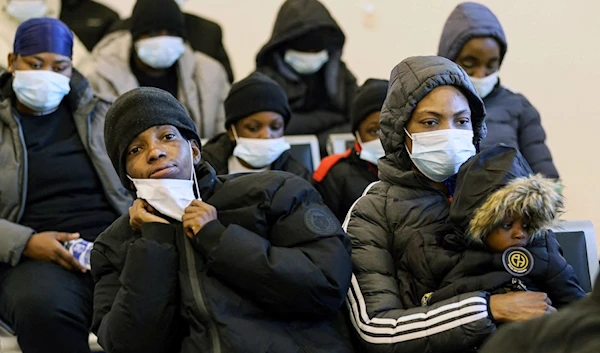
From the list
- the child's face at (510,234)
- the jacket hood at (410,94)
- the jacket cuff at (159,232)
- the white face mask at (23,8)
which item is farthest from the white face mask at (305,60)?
the child's face at (510,234)

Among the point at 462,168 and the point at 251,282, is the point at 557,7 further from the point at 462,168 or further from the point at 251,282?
the point at 251,282

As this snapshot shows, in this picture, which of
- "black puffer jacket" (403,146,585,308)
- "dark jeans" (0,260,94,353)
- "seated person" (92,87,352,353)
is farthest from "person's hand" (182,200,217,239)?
"dark jeans" (0,260,94,353)

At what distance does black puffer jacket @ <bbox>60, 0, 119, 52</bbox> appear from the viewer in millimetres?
5176

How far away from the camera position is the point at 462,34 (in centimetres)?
362

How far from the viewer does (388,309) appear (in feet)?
7.59

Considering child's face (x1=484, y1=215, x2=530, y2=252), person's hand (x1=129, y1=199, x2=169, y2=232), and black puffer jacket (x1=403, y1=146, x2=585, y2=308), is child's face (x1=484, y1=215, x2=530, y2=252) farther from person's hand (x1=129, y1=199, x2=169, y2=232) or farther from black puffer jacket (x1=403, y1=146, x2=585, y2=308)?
person's hand (x1=129, y1=199, x2=169, y2=232)

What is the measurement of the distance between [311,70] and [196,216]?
95.1 inches

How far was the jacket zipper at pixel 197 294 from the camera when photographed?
2.19 m

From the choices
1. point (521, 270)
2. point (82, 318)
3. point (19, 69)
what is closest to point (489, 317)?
point (521, 270)

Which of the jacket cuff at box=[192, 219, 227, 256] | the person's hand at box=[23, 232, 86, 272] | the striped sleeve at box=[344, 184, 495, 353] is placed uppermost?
the jacket cuff at box=[192, 219, 227, 256]

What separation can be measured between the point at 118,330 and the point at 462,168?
1.01 m

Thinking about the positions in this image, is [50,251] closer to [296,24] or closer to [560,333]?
[296,24]

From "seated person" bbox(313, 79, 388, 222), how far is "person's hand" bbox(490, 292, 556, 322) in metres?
1.36

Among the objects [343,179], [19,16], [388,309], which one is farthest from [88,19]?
[388,309]
